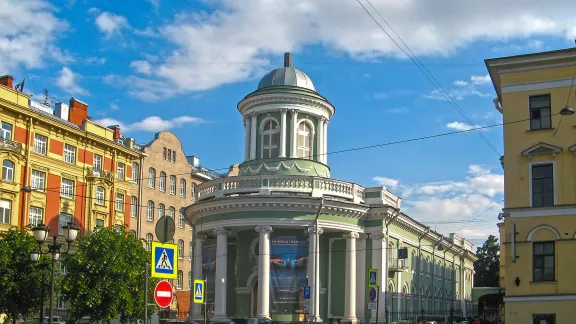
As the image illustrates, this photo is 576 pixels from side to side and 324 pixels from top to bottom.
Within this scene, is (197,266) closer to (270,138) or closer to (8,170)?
(270,138)

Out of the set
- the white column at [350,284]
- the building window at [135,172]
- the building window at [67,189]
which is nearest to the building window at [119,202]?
the building window at [135,172]

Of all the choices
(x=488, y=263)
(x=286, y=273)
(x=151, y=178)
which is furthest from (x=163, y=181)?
(x=488, y=263)

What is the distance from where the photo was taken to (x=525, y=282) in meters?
31.6

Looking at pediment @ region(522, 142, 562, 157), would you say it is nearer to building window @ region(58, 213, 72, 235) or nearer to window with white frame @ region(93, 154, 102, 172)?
building window @ region(58, 213, 72, 235)

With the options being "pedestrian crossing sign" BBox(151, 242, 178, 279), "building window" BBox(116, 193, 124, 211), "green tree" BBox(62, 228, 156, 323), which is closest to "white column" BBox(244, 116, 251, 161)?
"green tree" BBox(62, 228, 156, 323)

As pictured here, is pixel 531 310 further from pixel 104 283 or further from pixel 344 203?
pixel 104 283

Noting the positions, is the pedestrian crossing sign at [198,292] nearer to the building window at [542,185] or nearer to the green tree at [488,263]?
the building window at [542,185]

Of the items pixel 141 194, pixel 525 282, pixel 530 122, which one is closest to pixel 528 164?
pixel 530 122

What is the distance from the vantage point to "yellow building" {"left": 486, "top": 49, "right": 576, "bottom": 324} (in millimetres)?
31172

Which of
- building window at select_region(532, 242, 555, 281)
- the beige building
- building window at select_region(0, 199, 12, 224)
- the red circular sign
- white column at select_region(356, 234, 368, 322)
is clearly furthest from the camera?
the beige building

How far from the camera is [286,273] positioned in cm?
4416

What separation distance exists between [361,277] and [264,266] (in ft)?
21.4

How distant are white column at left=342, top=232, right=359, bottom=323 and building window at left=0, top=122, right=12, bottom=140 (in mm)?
24898

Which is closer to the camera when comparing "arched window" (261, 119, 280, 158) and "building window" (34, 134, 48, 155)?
"arched window" (261, 119, 280, 158)
